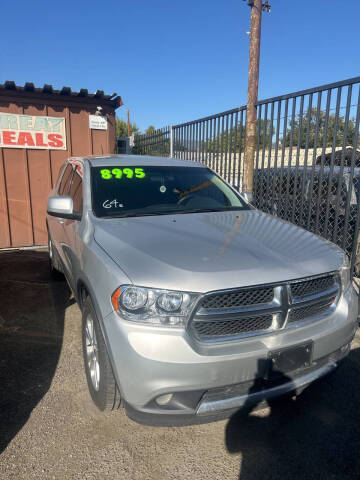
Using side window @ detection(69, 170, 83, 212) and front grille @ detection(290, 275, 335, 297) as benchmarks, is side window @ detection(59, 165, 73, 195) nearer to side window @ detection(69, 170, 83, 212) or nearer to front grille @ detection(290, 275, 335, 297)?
→ side window @ detection(69, 170, 83, 212)

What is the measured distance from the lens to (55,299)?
172 inches

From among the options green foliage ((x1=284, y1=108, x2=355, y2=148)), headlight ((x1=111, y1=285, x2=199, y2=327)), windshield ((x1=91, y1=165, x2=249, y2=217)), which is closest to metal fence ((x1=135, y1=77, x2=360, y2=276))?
green foliage ((x1=284, y1=108, x2=355, y2=148))

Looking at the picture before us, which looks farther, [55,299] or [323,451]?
[55,299]

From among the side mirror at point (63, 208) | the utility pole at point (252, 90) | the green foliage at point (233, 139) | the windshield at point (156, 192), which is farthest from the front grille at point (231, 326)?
the green foliage at point (233, 139)

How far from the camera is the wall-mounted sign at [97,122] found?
274 inches

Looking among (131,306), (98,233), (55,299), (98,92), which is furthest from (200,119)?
(131,306)

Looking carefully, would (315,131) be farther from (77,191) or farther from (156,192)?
(77,191)

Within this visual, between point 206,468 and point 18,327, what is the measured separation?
2.49m

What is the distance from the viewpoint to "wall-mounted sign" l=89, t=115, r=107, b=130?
696cm

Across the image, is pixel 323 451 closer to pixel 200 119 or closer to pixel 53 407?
pixel 53 407

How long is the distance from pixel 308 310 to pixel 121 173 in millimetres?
2075

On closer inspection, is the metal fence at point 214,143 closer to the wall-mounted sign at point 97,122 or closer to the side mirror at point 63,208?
the wall-mounted sign at point 97,122

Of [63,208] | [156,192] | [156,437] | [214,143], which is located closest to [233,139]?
[214,143]

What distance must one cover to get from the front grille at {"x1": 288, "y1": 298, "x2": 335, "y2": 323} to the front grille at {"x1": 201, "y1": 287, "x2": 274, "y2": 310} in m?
0.20
